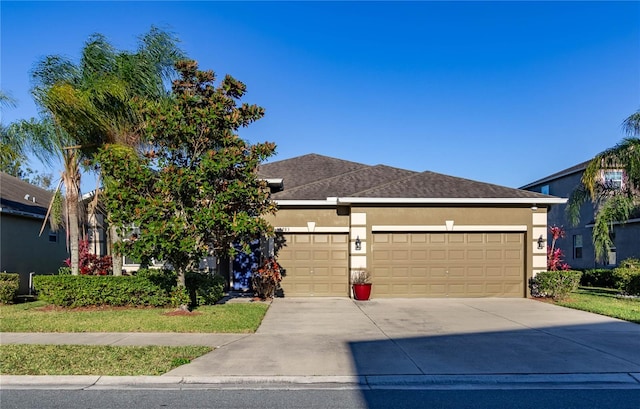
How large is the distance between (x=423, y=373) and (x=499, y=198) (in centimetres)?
1097

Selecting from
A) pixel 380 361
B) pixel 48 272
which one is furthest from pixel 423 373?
pixel 48 272

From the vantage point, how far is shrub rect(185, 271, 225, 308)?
13828mm

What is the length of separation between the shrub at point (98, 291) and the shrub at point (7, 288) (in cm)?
176

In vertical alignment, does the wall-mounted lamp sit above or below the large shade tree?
below

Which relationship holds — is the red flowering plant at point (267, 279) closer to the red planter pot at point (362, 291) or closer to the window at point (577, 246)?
the red planter pot at point (362, 291)

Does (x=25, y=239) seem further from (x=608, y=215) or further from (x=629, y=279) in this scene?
(x=629, y=279)

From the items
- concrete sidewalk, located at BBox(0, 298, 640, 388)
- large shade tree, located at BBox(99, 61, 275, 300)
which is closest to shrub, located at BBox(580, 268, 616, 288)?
concrete sidewalk, located at BBox(0, 298, 640, 388)

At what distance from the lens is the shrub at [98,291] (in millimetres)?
13297

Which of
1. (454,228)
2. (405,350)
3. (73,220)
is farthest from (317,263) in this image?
(405,350)

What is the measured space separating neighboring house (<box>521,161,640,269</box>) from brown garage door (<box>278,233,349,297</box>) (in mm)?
14204

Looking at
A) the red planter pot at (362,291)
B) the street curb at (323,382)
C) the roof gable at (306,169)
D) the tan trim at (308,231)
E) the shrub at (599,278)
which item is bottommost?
the shrub at (599,278)

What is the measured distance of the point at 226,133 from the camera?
1230 centimetres

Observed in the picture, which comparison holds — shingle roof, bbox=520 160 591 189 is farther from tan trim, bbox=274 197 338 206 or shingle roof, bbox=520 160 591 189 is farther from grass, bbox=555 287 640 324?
tan trim, bbox=274 197 338 206

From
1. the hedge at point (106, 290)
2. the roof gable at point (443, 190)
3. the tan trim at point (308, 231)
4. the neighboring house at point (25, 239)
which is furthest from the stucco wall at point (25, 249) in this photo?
the roof gable at point (443, 190)
